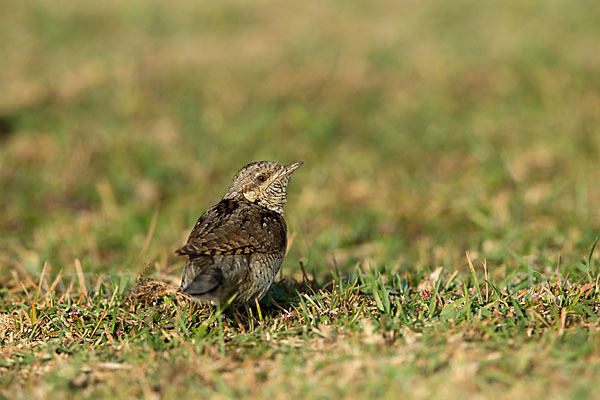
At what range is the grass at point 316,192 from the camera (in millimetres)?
3482

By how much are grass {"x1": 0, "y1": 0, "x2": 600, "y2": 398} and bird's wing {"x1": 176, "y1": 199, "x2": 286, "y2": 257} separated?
0.39m

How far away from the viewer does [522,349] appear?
11.1 ft

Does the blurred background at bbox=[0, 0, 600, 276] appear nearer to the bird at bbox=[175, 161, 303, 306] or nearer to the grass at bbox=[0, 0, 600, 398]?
the grass at bbox=[0, 0, 600, 398]

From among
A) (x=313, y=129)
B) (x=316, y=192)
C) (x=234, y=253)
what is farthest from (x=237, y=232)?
(x=313, y=129)

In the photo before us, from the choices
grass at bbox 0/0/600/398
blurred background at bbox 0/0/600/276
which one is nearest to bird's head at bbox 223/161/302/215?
grass at bbox 0/0/600/398

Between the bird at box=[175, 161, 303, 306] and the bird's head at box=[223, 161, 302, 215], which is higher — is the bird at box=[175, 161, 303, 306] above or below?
below

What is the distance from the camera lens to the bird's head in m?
4.66

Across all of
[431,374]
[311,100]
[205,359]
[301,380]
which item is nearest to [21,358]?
[205,359]

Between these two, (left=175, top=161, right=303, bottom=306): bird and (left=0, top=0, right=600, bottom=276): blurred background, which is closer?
(left=175, top=161, right=303, bottom=306): bird

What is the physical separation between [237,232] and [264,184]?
2.08 feet

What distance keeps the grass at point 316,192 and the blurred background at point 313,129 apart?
4cm

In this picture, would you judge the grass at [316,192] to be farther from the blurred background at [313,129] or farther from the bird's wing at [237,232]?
the bird's wing at [237,232]

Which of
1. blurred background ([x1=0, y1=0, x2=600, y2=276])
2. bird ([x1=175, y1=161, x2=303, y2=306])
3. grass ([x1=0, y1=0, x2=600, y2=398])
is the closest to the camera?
grass ([x1=0, y1=0, x2=600, y2=398])

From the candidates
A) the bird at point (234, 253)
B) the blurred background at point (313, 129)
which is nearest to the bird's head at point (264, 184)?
the bird at point (234, 253)
